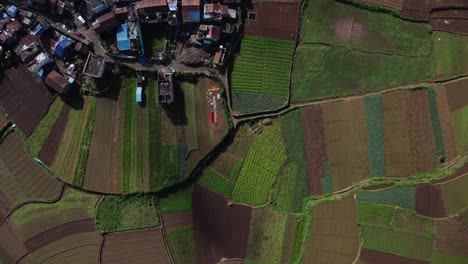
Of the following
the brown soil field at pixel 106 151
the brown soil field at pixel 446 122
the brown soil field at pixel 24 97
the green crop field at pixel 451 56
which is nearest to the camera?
the brown soil field at pixel 24 97

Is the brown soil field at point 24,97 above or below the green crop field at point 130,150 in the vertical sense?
above

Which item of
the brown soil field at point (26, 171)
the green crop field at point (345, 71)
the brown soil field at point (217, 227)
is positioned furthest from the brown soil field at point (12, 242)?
the green crop field at point (345, 71)

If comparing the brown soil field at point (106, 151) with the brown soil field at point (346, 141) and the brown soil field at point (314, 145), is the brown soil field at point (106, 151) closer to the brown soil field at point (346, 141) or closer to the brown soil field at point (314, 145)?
the brown soil field at point (314, 145)

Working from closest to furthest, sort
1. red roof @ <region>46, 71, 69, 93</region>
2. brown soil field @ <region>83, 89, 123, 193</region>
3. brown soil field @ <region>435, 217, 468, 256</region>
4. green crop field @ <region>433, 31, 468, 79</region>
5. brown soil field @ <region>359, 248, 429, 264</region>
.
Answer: red roof @ <region>46, 71, 69, 93</region>, brown soil field @ <region>83, 89, 123, 193</region>, brown soil field @ <region>435, 217, 468, 256</region>, brown soil field @ <region>359, 248, 429, 264</region>, green crop field @ <region>433, 31, 468, 79</region>

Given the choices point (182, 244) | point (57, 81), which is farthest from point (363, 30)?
point (57, 81)

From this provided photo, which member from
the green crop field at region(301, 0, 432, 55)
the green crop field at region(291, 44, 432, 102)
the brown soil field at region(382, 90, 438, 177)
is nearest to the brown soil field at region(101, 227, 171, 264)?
the green crop field at region(291, 44, 432, 102)

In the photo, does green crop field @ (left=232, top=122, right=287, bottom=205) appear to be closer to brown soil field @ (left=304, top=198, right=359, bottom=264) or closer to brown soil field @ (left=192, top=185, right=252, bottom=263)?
brown soil field @ (left=192, top=185, right=252, bottom=263)

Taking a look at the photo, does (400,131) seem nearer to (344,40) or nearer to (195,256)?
(344,40)
